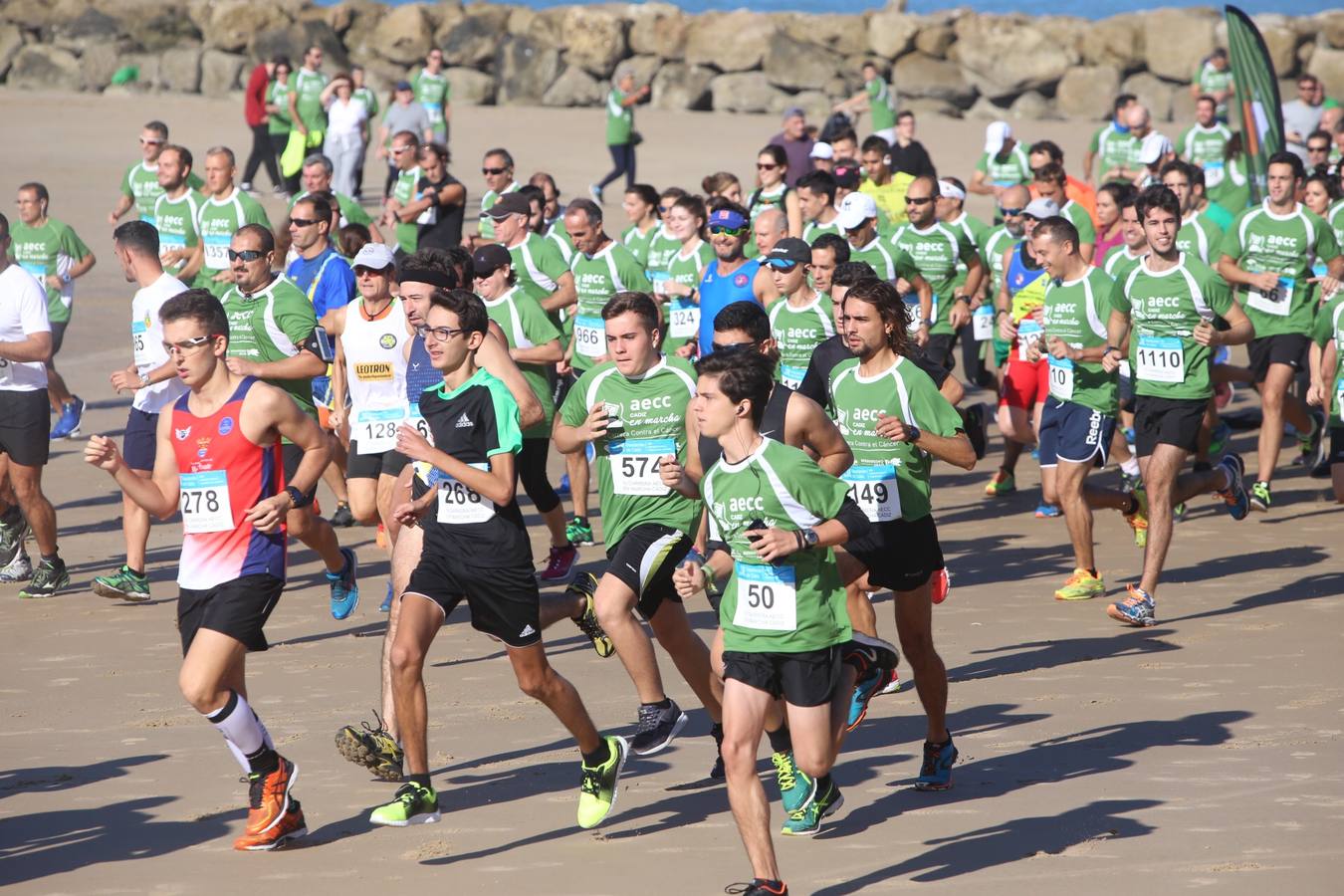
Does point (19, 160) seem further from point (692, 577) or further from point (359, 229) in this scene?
point (692, 577)

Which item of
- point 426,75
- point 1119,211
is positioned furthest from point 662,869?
A: point 426,75

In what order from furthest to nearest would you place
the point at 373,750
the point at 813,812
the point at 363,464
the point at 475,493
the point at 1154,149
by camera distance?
the point at 1154,149 < the point at 363,464 < the point at 373,750 < the point at 475,493 < the point at 813,812

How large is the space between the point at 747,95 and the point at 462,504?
3280cm

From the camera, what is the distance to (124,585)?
976cm

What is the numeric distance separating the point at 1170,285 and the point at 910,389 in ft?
10.5

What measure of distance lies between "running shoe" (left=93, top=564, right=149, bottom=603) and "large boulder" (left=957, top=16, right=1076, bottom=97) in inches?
1190

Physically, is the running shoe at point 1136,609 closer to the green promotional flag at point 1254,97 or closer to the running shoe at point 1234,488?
the running shoe at point 1234,488

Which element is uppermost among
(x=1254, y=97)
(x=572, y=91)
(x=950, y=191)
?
(x=572, y=91)

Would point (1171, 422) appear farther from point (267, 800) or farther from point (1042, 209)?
point (267, 800)

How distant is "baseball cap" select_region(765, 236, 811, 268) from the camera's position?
31.0 feet

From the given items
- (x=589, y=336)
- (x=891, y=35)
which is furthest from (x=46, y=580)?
(x=891, y=35)

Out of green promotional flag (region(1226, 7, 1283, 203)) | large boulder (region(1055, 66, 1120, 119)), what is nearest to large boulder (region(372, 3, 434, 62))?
large boulder (region(1055, 66, 1120, 119))

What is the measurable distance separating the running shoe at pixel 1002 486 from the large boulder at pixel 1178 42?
25.7 meters

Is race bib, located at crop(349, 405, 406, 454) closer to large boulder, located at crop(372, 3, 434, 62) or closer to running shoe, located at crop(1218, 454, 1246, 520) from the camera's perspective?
running shoe, located at crop(1218, 454, 1246, 520)
